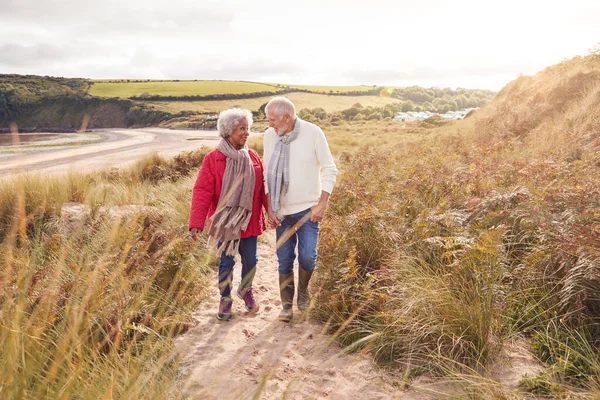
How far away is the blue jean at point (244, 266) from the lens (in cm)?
399

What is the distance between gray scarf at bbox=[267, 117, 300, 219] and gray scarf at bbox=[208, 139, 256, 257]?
227 millimetres

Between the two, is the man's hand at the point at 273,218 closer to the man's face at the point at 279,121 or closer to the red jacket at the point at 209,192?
the red jacket at the point at 209,192

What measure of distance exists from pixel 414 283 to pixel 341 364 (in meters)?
0.89

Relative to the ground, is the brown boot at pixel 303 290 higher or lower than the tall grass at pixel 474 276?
lower

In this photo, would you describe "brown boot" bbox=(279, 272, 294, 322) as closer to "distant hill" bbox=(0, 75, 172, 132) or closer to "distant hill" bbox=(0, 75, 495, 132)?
"distant hill" bbox=(0, 75, 495, 132)

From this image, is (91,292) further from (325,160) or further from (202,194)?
(325,160)

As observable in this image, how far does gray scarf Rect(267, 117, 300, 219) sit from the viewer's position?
368 centimetres

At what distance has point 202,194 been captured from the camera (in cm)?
368

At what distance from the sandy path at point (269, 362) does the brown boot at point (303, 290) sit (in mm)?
120

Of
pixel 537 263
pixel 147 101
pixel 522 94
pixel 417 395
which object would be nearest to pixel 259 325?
pixel 417 395

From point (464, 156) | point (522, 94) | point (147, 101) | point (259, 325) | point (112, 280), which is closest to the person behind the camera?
point (112, 280)

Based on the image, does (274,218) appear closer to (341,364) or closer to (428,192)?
(341,364)

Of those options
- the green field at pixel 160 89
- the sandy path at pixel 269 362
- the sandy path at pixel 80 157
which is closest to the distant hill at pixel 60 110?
the green field at pixel 160 89

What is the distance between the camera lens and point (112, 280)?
3668 mm
